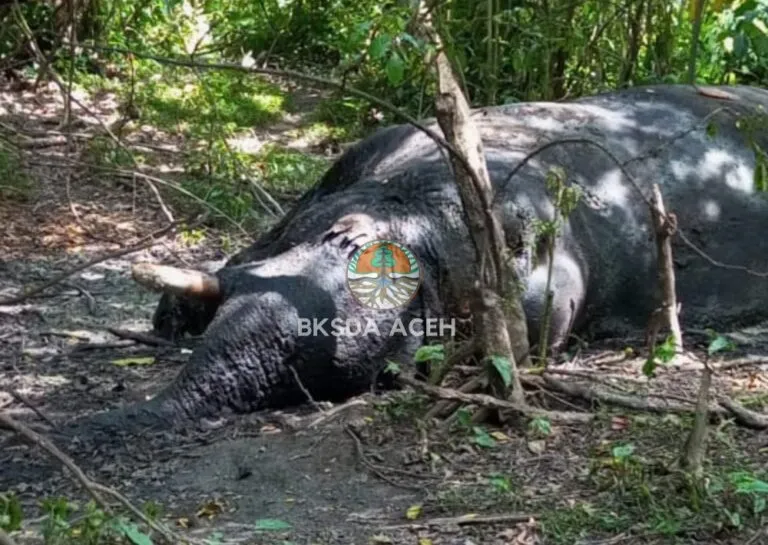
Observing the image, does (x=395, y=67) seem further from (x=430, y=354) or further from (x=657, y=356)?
(x=657, y=356)

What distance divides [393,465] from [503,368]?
0.48 m

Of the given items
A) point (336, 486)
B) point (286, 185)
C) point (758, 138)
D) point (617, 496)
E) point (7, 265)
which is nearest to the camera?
point (617, 496)

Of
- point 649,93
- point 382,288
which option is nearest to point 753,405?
point 382,288

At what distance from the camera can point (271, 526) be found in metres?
3.45

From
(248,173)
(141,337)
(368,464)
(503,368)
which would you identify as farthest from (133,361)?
(248,173)

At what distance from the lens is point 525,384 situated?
14.1 ft

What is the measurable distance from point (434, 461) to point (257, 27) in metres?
7.46

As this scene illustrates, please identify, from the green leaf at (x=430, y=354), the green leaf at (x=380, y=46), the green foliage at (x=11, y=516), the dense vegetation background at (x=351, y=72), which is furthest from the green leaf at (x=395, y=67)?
the dense vegetation background at (x=351, y=72)

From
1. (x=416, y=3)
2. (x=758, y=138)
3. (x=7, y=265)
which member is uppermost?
(x=416, y=3)

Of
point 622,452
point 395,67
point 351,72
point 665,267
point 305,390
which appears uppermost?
point 395,67

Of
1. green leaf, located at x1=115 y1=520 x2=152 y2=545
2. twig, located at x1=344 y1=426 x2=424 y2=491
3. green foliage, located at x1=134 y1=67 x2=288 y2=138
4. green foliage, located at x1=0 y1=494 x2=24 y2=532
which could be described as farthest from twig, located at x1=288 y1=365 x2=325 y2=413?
green foliage, located at x1=134 y1=67 x2=288 y2=138

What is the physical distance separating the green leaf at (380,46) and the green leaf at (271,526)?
4.25ft

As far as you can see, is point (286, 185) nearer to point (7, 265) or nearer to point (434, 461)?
point (7, 265)

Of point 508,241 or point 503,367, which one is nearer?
point 503,367
